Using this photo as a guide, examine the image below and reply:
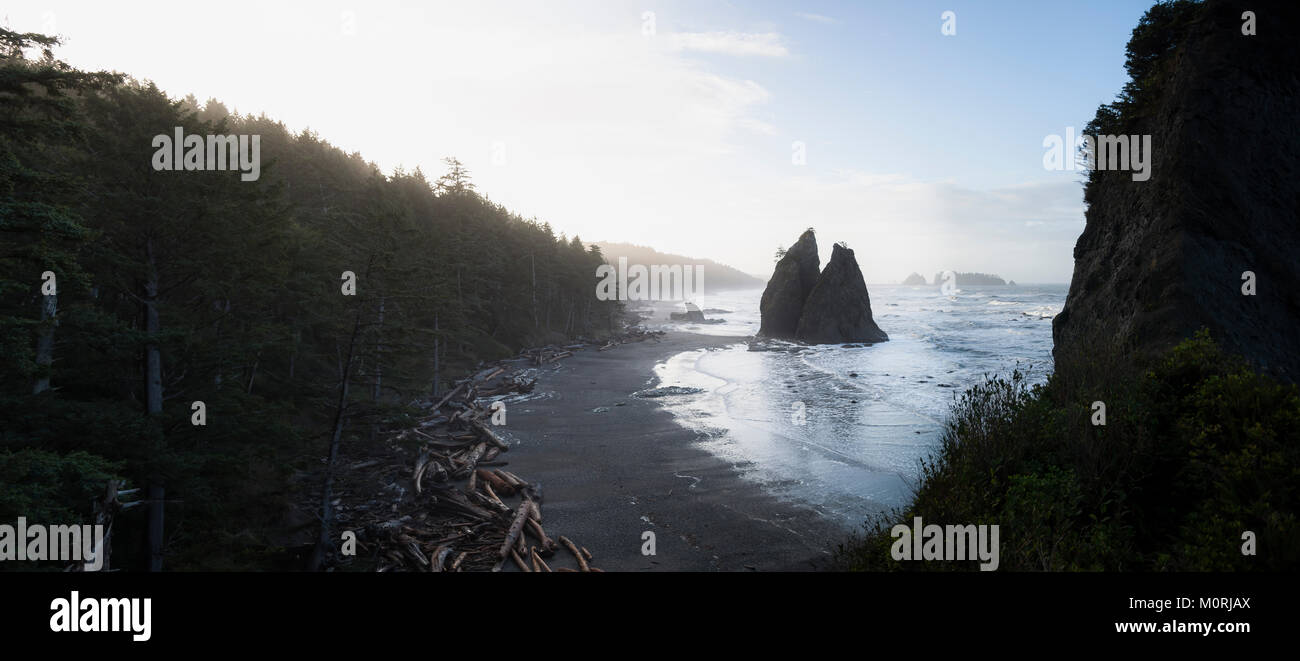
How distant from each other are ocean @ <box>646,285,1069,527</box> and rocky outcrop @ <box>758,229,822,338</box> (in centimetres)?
1019

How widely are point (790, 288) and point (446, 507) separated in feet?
173

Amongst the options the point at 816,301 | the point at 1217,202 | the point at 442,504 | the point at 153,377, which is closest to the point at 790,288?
the point at 816,301

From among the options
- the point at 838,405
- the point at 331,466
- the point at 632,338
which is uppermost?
the point at 632,338

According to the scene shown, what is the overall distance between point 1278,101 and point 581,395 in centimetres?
2813

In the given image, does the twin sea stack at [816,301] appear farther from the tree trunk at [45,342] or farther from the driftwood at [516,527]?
the tree trunk at [45,342]

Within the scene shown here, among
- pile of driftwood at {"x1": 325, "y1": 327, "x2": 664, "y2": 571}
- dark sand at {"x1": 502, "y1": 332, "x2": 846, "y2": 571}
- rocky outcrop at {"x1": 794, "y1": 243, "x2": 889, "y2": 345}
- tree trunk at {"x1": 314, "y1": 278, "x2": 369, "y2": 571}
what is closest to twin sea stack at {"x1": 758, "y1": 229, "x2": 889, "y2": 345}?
rocky outcrop at {"x1": 794, "y1": 243, "x2": 889, "y2": 345}

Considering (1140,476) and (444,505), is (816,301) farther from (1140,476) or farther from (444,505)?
(1140,476)

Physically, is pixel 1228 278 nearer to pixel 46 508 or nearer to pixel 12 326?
pixel 46 508

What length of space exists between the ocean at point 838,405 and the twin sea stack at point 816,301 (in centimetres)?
400

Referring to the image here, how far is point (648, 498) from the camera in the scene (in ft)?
44.7

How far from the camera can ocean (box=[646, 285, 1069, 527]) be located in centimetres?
1471

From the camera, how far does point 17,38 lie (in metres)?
8.12
